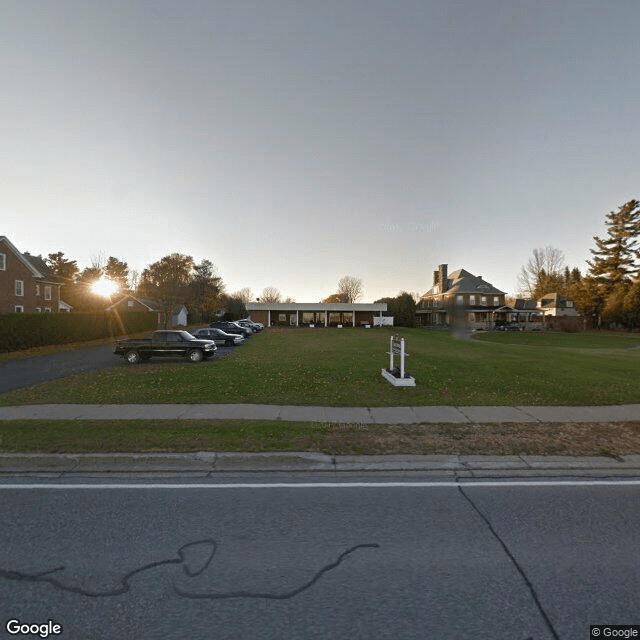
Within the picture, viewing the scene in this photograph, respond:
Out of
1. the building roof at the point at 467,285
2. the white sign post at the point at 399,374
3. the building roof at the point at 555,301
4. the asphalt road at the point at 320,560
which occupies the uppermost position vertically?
the building roof at the point at 467,285

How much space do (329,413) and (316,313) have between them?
51.7 meters

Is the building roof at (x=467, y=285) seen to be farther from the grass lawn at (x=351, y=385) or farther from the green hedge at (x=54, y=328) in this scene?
the green hedge at (x=54, y=328)

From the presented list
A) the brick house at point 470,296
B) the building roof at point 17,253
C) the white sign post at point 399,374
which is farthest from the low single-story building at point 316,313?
the white sign post at point 399,374

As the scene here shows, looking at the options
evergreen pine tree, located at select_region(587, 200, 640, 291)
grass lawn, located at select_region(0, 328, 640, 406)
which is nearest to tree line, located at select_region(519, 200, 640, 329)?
evergreen pine tree, located at select_region(587, 200, 640, 291)

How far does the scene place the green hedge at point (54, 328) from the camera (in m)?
22.6

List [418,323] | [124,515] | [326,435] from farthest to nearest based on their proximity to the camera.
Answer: [418,323]
[326,435]
[124,515]

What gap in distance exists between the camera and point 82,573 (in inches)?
125

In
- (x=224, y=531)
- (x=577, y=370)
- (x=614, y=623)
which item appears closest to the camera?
(x=614, y=623)

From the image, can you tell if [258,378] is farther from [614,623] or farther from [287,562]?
[614,623]

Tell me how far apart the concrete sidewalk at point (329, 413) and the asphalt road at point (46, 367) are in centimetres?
504

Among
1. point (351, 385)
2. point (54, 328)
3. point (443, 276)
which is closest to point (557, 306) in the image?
point (443, 276)

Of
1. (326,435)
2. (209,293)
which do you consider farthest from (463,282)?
(326,435)

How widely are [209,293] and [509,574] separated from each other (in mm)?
65707

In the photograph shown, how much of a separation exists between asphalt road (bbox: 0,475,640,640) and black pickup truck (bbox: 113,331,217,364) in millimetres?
13515
